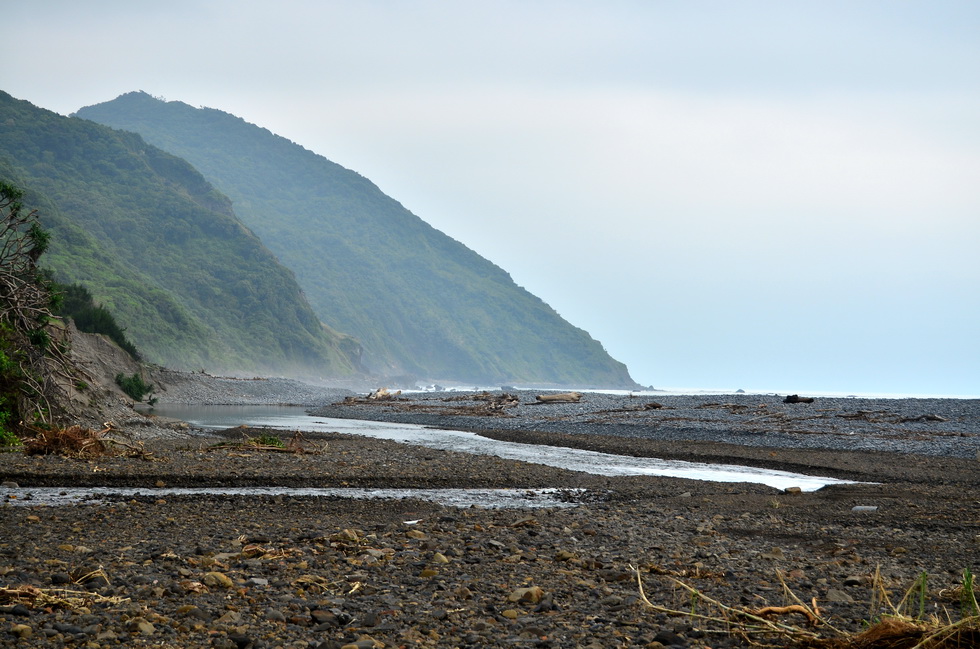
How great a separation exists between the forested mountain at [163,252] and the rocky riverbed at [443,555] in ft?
271

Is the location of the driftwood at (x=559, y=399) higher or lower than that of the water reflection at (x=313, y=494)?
higher

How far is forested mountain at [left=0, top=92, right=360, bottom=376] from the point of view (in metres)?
97.6

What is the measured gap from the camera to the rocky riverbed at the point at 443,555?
6.16 metres

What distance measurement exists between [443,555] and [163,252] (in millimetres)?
124514

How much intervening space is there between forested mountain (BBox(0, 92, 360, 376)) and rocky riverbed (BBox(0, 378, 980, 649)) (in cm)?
8253

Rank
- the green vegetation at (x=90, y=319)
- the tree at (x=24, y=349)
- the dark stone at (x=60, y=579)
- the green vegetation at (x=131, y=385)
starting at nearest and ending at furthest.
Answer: the dark stone at (x=60, y=579), the tree at (x=24, y=349), the green vegetation at (x=131, y=385), the green vegetation at (x=90, y=319)

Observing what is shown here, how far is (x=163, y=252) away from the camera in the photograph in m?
123

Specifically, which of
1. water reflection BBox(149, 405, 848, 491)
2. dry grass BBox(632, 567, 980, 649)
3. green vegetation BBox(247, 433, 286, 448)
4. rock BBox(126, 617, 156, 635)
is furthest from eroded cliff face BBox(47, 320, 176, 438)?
dry grass BBox(632, 567, 980, 649)

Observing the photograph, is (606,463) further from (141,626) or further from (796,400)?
(796,400)

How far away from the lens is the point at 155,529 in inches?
395

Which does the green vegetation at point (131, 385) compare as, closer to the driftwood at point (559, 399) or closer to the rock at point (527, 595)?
the driftwood at point (559, 399)

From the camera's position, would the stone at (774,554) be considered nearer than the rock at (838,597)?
No

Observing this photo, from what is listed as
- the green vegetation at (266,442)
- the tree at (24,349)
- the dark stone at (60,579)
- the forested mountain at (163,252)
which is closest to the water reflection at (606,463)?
the green vegetation at (266,442)

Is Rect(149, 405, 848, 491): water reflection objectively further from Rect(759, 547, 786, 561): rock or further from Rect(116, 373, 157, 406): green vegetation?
Rect(116, 373, 157, 406): green vegetation
